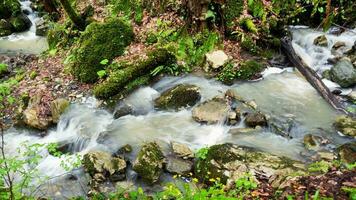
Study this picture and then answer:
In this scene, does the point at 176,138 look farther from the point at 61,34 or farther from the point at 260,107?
the point at 61,34

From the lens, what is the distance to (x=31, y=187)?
6434mm

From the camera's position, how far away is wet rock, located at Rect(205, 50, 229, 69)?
373 inches

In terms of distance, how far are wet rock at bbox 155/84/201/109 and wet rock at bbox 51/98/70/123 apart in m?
2.13

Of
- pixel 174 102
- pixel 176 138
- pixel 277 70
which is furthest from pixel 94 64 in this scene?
pixel 277 70

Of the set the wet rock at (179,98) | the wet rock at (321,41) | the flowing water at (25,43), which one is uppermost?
the flowing water at (25,43)

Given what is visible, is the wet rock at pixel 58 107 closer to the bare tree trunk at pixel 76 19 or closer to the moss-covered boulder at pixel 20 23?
the bare tree trunk at pixel 76 19

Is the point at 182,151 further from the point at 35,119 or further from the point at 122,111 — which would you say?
the point at 35,119

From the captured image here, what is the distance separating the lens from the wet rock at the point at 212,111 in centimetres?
789

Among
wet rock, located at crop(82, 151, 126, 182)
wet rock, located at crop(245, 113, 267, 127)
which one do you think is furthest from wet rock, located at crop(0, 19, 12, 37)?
wet rock, located at crop(245, 113, 267, 127)

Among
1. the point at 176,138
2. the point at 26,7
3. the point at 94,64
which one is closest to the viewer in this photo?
the point at 176,138

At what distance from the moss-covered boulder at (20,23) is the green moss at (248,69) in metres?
9.59

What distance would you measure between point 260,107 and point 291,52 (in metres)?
2.56

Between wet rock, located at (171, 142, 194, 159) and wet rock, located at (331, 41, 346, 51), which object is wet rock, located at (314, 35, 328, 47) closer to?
wet rock, located at (331, 41, 346, 51)

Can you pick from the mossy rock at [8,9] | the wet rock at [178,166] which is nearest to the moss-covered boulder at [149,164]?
the wet rock at [178,166]
